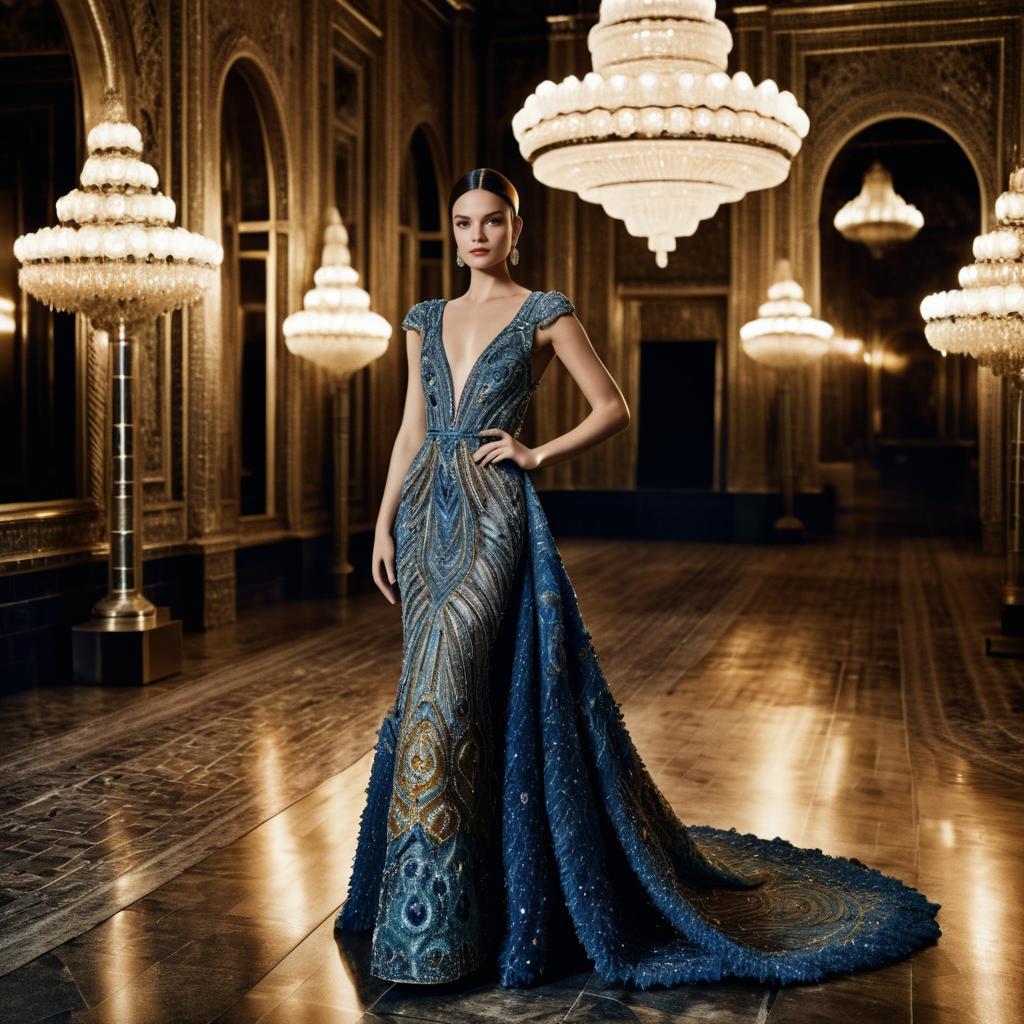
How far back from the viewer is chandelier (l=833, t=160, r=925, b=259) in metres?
15.5

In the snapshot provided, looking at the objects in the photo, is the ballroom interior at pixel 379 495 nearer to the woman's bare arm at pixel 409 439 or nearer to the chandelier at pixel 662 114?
the chandelier at pixel 662 114

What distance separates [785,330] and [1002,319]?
591 cm

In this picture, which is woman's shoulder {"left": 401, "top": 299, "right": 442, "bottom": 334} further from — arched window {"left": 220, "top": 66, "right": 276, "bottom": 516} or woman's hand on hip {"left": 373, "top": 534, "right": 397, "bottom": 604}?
arched window {"left": 220, "top": 66, "right": 276, "bottom": 516}

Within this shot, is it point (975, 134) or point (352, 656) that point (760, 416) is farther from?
point (352, 656)

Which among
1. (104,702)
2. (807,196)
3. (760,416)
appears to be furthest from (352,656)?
(807,196)

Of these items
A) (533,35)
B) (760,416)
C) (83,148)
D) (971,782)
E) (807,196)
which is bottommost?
(971,782)

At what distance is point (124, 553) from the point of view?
21.2 ft

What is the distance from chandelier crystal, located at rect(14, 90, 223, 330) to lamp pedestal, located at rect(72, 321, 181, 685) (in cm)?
23

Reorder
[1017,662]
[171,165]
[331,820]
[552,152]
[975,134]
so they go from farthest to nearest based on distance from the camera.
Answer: [975,134], [552,152], [171,165], [1017,662], [331,820]

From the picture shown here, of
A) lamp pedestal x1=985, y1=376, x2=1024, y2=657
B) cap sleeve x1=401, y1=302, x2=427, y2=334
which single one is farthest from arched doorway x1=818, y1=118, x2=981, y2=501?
cap sleeve x1=401, y1=302, x2=427, y2=334

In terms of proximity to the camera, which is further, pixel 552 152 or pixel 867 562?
pixel 867 562

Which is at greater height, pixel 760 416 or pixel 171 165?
pixel 171 165

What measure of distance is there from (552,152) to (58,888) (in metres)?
6.16

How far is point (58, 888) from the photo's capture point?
341 centimetres
